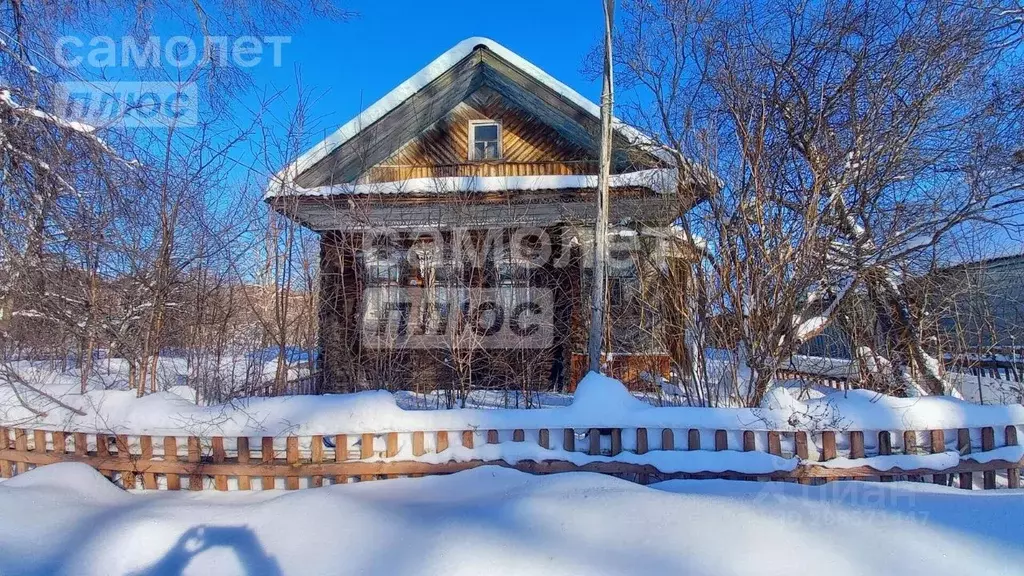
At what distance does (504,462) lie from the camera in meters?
3.27

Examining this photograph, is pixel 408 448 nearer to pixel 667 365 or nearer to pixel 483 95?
pixel 667 365

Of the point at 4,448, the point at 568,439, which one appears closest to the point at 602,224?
the point at 568,439

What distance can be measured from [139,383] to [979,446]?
606 centimetres

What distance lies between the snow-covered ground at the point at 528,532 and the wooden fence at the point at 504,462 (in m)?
0.26

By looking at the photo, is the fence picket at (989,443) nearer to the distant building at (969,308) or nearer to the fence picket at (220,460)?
the distant building at (969,308)

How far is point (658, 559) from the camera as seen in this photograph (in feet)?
7.27

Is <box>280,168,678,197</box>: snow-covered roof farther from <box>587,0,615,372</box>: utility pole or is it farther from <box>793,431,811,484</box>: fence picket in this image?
<box>793,431,811,484</box>: fence picket

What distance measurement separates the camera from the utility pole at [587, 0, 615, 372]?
4695 mm

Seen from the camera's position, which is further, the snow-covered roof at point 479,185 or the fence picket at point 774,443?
the snow-covered roof at point 479,185

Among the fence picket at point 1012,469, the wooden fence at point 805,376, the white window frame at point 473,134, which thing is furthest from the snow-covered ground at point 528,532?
the white window frame at point 473,134

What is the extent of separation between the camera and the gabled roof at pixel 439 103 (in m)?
6.82

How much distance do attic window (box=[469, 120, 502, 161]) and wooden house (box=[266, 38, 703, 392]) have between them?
0.02 meters

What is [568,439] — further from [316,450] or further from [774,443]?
[316,450]

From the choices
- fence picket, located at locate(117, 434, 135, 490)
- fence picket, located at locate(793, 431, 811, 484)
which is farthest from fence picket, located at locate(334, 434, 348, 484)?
fence picket, located at locate(793, 431, 811, 484)
